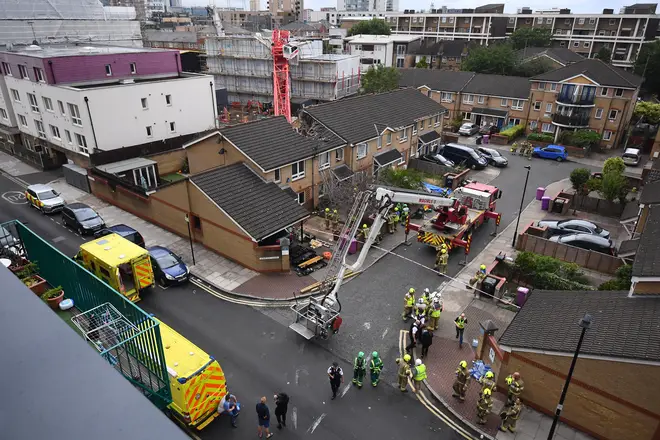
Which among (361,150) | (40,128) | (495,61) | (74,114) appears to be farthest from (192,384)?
(495,61)

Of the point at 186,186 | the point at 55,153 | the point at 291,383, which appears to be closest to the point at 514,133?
the point at 186,186

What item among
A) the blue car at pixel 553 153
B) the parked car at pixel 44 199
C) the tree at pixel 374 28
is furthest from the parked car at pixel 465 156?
the tree at pixel 374 28

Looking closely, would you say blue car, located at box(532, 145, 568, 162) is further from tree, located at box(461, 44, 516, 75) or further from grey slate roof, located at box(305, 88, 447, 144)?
tree, located at box(461, 44, 516, 75)

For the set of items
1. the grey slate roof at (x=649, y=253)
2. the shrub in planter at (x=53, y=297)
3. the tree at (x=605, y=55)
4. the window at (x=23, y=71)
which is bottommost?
the shrub in planter at (x=53, y=297)

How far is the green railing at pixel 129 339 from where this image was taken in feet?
39.3

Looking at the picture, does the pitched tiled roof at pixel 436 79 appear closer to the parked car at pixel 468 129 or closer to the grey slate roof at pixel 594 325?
the parked car at pixel 468 129

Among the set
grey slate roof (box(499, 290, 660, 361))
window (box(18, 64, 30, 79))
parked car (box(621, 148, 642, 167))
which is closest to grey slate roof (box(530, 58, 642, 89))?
parked car (box(621, 148, 642, 167))

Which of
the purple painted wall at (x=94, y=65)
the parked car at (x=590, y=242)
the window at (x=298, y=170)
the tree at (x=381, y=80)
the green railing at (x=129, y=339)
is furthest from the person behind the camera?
the tree at (x=381, y=80)

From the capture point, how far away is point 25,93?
37344mm

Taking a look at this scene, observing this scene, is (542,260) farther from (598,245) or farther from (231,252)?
(231,252)

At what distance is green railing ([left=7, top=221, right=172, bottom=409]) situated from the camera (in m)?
12.0

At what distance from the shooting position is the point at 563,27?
92.6m

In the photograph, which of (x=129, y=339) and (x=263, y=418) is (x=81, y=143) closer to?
(x=129, y=339)

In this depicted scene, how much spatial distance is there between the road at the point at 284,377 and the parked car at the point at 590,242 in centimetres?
1448
